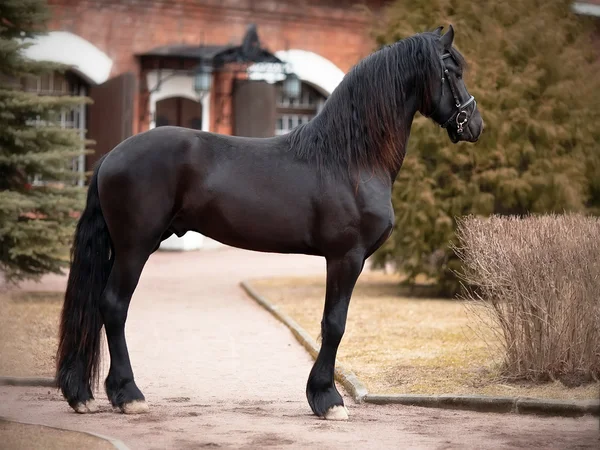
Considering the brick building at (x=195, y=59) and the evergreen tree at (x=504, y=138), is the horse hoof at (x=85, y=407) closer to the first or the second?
the evergreen tree at (x=504, y=138)

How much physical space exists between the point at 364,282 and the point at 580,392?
968 cm

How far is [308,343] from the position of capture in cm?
982

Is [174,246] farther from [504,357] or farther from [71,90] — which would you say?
[504,357]

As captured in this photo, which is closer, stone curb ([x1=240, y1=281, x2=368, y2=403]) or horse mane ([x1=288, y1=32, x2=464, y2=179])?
horse mane ([x1=288, y1=32, x2=464, y2=179])

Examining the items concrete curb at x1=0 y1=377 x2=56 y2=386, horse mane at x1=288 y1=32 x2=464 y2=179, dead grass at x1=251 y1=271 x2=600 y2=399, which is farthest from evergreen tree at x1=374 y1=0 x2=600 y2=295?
concrete curb at x1=0 y1=377 x2=56 y2=386

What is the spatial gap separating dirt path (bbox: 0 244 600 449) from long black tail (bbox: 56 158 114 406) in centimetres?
22

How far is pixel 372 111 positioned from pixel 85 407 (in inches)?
105

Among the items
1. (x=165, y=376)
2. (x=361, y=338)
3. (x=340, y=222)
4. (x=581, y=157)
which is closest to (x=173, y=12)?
(x=581, y=157)

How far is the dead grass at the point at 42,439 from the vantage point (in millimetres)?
5688

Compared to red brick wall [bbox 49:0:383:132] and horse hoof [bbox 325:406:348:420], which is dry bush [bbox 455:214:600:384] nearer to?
horse hoof [bbox 325:406:348:420]

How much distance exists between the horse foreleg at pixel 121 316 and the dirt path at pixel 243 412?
0.11 meters

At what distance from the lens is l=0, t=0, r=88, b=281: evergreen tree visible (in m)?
12.8

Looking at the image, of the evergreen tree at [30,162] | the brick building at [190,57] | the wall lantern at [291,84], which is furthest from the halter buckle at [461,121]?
the wall lantern at [291,84]

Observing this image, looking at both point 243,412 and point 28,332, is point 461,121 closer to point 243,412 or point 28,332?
point 243,412
